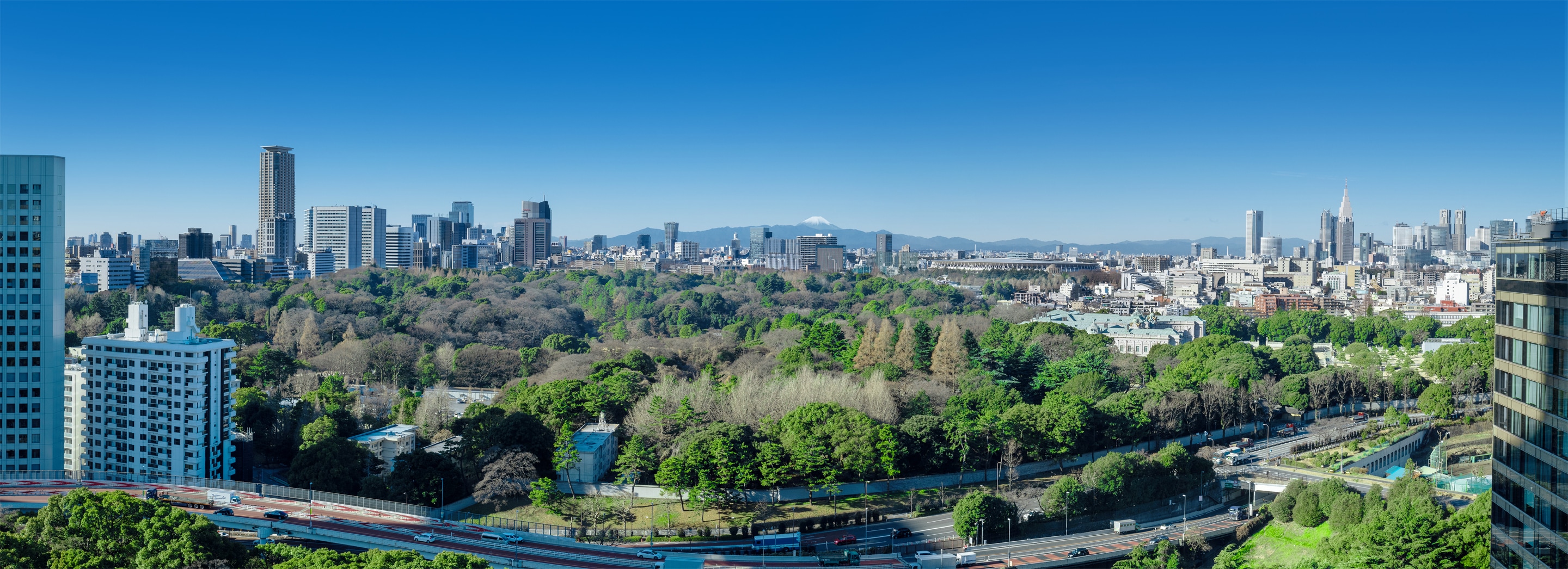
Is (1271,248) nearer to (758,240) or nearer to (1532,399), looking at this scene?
(758,240)

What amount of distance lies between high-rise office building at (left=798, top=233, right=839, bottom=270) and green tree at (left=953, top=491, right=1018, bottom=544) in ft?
316

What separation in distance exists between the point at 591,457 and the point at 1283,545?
43.3 ft

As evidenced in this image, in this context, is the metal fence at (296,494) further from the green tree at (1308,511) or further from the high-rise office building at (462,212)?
the high-rise office building at (462,212)

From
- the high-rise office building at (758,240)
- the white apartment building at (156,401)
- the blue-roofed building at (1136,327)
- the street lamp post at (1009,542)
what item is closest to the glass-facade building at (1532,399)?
the street lamp post at (1009,542)

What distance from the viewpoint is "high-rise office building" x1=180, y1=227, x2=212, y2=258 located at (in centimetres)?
7556

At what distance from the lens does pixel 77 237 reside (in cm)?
10375

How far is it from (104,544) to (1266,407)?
29568mm

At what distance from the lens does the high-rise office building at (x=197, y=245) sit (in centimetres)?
7556

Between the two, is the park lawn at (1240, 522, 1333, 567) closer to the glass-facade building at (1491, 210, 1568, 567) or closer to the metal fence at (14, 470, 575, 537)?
the glass-facade building at (1491, 210, 1568, 567)

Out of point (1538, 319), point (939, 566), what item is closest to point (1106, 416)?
point (939, 566)

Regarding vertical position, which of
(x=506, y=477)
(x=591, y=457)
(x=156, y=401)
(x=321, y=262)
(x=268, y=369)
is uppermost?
(x=321, y=262)

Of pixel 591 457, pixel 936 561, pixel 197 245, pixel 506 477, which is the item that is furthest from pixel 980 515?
pixel 197 245

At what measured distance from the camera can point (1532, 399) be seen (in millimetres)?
10273

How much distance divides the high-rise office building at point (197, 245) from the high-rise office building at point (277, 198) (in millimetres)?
18790
